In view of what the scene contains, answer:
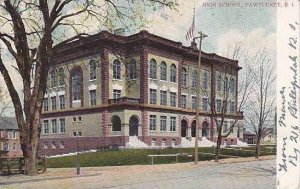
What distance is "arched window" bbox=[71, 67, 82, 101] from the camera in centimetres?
743

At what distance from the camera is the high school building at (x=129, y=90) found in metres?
6.44

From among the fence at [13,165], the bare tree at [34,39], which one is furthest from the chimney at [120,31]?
the fence at [13,165]

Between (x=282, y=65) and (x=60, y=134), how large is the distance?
3903 millimetres

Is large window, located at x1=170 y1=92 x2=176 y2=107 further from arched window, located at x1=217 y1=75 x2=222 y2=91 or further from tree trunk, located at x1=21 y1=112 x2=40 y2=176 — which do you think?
tree trunk, located at x1=21 y1=112 x2=40 y2=176

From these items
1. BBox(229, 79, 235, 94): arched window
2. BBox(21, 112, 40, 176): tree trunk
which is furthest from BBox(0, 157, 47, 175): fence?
BBox(229, 79, 235, 94): arched window

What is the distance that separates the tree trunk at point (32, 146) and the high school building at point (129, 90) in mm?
235

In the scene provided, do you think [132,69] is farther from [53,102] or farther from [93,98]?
[53,102]

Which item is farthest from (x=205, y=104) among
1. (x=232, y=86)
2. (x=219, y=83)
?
(x=232, y=86)

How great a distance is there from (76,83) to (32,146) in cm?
139

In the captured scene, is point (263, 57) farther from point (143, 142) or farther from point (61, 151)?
point (61, 151)

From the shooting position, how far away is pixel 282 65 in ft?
15.2

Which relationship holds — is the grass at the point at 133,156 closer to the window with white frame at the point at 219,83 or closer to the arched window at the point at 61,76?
the window with white frame at the point at 219,83

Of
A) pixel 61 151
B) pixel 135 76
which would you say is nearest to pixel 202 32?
pixel 135 76

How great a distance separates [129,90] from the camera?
22.6 ft
